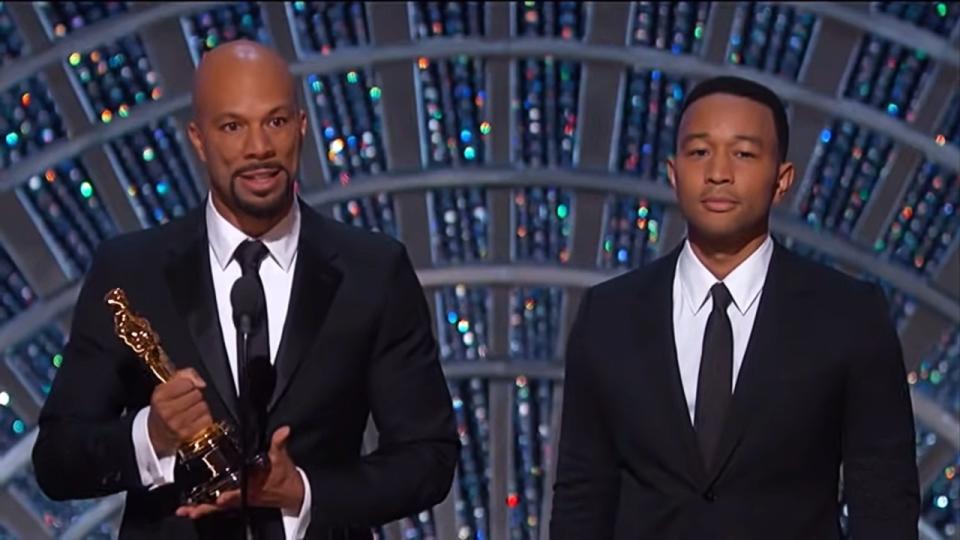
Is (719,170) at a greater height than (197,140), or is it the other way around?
(197,140)

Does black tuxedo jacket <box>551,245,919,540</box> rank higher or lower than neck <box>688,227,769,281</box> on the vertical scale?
lower

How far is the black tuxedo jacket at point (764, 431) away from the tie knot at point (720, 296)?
3.0 inches

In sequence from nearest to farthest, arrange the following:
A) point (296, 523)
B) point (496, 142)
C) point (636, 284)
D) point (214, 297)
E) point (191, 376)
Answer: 1. point (191, 376)
2. point (296, 523)
3. point (214, 297)
4. point (636, 284)
5. point (496, 142)

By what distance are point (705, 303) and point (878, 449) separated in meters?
0.43

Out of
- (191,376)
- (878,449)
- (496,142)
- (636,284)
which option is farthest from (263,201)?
(496,142)

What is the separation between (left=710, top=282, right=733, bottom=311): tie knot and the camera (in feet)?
13.7

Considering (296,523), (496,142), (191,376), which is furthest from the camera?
(496,142)

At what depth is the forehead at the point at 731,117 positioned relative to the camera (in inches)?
163

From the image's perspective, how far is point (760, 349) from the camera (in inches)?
163

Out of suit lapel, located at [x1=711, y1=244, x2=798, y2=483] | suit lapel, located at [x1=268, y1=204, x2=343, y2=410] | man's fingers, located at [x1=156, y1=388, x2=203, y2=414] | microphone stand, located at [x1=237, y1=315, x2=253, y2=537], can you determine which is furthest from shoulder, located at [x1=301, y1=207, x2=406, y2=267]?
suit lapel, located at [x1=711, y1=244, x2=798, y2=483]

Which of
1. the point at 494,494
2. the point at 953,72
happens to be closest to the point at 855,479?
the point at 953,72

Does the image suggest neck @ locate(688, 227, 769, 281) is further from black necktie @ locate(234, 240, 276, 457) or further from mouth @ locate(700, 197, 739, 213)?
black necktie @ locate(234, 240, 276, 457)

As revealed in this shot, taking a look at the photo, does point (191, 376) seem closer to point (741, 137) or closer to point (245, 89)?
point (245, 89)

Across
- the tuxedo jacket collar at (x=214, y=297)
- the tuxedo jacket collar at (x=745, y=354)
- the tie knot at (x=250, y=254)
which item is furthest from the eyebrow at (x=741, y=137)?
the tie knot at (x=250, y=254)
